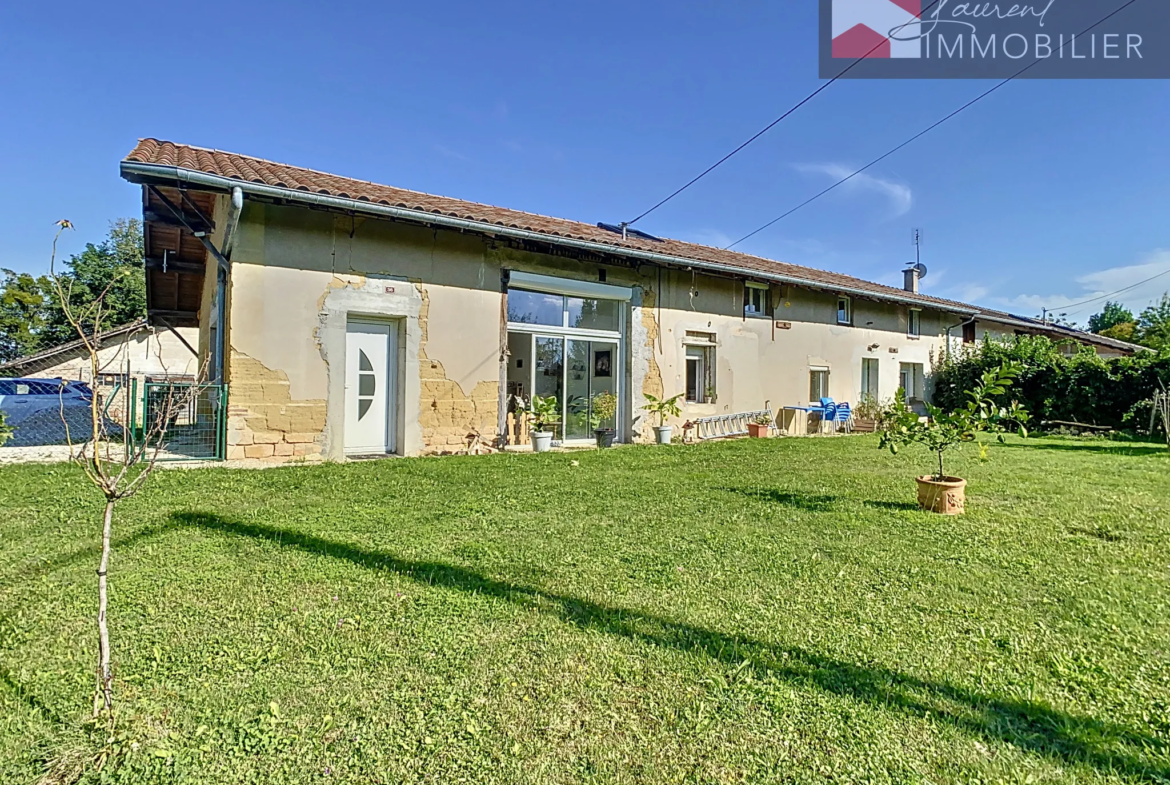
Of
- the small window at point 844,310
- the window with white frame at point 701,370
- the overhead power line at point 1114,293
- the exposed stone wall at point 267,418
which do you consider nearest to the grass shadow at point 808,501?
the exposed stone wall at point 267,418

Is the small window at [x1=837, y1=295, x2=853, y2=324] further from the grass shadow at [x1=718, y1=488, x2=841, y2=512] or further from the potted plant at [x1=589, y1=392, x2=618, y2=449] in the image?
the grass shadow at [x1=718, y1=488, x2=841, y2=512]

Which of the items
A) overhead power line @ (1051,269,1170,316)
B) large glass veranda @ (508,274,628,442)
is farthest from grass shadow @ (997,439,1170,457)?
overhead power line @ (1051,269,1170,316)

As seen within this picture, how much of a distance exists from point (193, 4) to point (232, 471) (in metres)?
6.62

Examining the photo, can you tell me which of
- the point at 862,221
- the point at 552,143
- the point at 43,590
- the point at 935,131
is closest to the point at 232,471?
the point at 43,590

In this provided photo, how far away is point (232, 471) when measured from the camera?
6.38 meters

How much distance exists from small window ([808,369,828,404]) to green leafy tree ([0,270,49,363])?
3731cm

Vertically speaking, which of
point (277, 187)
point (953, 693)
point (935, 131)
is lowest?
point (953, 693)

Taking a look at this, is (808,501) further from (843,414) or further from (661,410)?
(843,414)

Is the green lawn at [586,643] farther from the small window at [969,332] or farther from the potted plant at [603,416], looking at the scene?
the small window at [969,332]

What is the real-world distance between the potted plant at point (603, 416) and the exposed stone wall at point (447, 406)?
85.9 inches

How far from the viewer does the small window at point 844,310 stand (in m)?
14.5

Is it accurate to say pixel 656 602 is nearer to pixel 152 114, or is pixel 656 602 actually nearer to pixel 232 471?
pixel 232 471

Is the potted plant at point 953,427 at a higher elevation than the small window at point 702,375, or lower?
lower

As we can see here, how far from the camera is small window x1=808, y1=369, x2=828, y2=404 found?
46.0 ft
